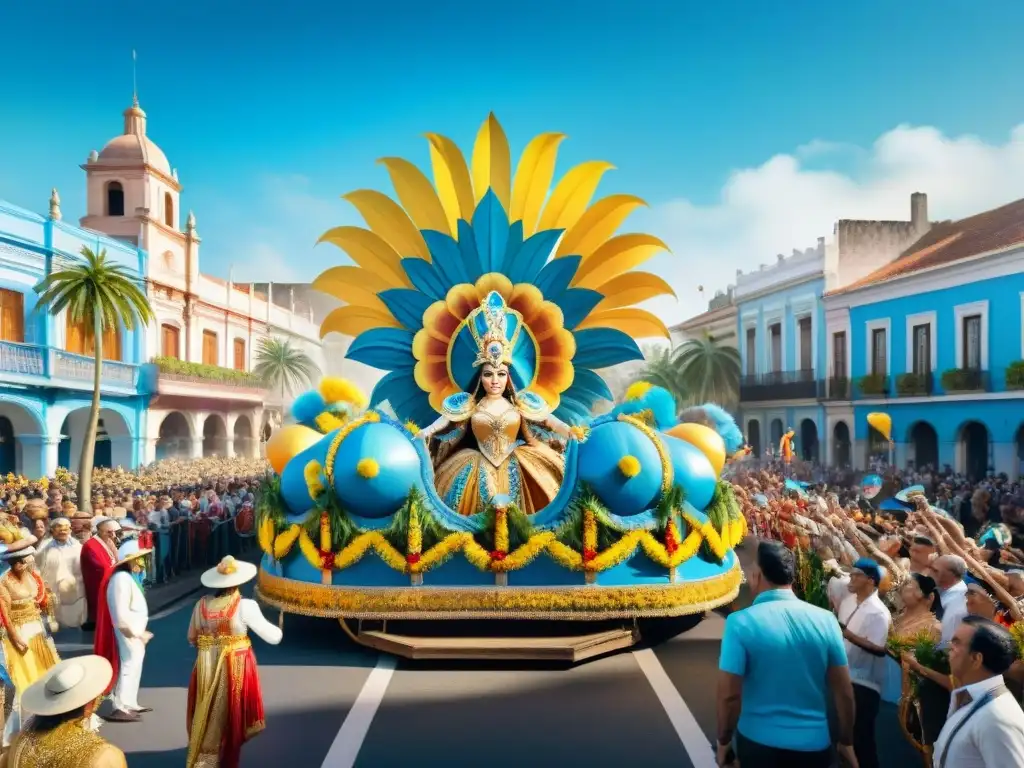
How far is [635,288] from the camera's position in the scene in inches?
410

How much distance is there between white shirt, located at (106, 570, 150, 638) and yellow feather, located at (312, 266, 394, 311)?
4.96 metres

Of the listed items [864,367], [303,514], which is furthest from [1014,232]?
[303,514]

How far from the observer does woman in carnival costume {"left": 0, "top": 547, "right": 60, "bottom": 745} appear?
5.80m

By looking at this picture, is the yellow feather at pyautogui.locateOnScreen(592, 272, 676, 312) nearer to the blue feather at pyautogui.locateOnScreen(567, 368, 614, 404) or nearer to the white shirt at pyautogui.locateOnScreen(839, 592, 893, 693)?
the blue feather at pyautogui.locateOnScreen(567, 368, 614, 404)

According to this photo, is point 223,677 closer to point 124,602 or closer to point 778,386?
point 124,602

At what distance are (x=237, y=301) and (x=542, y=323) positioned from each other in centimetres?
2625

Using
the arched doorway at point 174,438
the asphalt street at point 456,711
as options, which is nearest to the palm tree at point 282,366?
the arched doorway at point 174,438

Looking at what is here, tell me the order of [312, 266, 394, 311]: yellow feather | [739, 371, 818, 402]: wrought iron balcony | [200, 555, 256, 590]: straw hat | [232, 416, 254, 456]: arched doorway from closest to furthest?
[200, 555, 256, 590]: straw hat → [312, 266, 394, 311]: yellow feather → [739, 371, 818, 402]: wrought iron balcony → [232, 416, 254, 456]: arched doorway

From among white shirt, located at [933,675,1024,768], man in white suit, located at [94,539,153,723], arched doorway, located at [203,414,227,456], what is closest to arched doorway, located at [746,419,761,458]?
arched doorway, located at [203,414,227,456]

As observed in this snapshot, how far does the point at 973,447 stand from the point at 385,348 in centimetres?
2009

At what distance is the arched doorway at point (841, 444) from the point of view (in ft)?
94.8

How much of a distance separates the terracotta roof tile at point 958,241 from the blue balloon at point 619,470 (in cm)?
1765

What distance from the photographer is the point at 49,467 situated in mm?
22031

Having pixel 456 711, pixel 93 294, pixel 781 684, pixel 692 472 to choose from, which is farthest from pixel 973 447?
pixel 93 294
